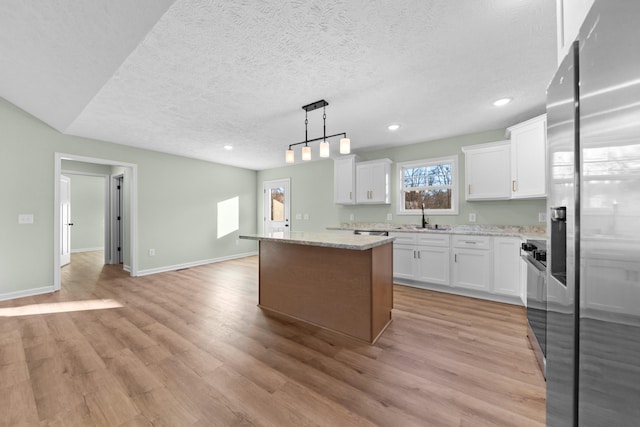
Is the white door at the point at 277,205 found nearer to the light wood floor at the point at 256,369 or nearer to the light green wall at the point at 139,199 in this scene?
the light green wall at the point at 139,199

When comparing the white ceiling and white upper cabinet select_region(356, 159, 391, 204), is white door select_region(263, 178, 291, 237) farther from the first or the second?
the white ceiling

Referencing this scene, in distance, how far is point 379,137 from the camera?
412 cm

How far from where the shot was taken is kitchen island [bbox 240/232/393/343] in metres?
2.25

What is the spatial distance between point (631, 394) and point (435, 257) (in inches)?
132

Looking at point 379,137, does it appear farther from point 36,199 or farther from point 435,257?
point 36,199

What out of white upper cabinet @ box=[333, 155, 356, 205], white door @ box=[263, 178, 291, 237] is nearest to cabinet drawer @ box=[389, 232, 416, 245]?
white upper cabinet @ box=[333, 155, 356, 205]

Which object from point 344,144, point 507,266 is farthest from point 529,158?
point 344,144

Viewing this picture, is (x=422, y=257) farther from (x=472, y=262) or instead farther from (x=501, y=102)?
(x=501, y=102)

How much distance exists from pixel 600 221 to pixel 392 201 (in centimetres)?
409

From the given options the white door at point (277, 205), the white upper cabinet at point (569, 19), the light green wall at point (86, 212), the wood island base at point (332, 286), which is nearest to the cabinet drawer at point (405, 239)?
the wood island base at point (332, 286)

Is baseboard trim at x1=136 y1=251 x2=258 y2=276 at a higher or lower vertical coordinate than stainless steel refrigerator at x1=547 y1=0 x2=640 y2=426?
lower

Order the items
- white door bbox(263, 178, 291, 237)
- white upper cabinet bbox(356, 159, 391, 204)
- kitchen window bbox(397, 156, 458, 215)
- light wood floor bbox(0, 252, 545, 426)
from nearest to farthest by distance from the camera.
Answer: light wood floor bbox(0, 252, 545, 426) → kitchen window bbox(397, 156, 458, 215) → white upper cabinet bbox(356, 159, 391, 204) → white door bbox(263, 178, 291, 237)

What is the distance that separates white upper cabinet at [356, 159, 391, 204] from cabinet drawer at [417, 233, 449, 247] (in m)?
0.97

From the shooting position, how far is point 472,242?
11.2 feet
